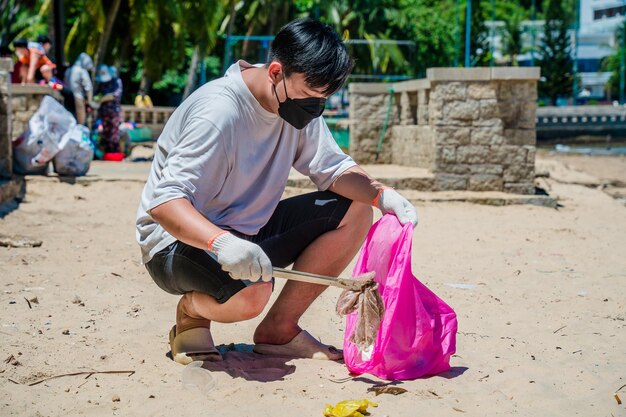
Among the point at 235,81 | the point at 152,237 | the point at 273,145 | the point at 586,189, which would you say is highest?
the point at 235,81

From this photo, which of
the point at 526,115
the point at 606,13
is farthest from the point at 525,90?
the point at 606,13

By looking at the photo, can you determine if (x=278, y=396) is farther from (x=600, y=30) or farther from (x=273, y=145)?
(x=600, y=30)

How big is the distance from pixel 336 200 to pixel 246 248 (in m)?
0.69

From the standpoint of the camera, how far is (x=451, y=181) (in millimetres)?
8578

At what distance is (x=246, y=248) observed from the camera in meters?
2.67

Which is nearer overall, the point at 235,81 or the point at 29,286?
the point at 235,81

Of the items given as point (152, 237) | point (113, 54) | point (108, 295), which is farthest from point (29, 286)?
point (113, 54)

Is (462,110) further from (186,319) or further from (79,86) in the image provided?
(186,319)

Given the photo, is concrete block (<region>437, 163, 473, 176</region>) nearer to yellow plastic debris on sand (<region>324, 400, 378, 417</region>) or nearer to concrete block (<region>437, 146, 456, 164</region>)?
concrete block (<region>437, 146, 456, 164</region>)

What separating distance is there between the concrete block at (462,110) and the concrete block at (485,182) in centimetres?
62

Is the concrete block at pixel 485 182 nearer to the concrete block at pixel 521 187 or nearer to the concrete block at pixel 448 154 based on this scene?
the concrete block at pixel 521 187

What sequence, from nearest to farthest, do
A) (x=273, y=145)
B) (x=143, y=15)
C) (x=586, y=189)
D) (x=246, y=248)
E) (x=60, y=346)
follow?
(x=246, y=248) → (x=273, y=145) → (x=60, y=346) → (x=586, y=189) → (x=143, y=15)

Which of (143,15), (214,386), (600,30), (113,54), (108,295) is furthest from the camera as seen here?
(600,30)

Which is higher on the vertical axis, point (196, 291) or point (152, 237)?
point (152, 237)
